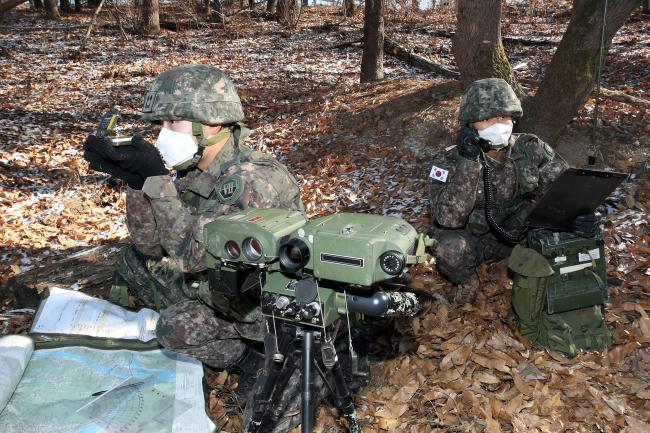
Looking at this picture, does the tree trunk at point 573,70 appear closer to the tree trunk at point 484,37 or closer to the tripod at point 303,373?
the tree trunk at point 484,37

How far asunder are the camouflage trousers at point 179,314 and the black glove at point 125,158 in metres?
0.90

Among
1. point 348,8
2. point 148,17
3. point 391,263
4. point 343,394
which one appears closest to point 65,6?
point 148,17

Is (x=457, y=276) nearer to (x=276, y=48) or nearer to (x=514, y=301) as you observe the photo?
(x=514, y=301)

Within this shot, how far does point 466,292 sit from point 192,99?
2.80m

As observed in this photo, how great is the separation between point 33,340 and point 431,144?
5.69 metres

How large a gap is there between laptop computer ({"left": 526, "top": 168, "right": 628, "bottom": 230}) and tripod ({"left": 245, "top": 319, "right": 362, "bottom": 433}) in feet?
6.48

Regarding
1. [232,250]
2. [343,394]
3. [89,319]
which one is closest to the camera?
[232,250]

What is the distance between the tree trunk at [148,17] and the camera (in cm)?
1872

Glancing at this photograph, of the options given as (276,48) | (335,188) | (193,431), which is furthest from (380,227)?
(276,48)

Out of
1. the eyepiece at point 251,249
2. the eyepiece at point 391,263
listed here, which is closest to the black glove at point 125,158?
the eyepiece at point 251,249

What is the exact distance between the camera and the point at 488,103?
4.41 metres

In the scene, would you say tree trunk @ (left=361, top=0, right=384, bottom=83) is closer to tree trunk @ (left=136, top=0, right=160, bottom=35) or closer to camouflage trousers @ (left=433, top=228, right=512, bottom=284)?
camouflage trousers @ (left=433, top=228, right=512, bottom=284)

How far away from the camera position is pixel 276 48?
16828 mm

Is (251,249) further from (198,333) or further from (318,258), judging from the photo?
Answer: (198,333)
